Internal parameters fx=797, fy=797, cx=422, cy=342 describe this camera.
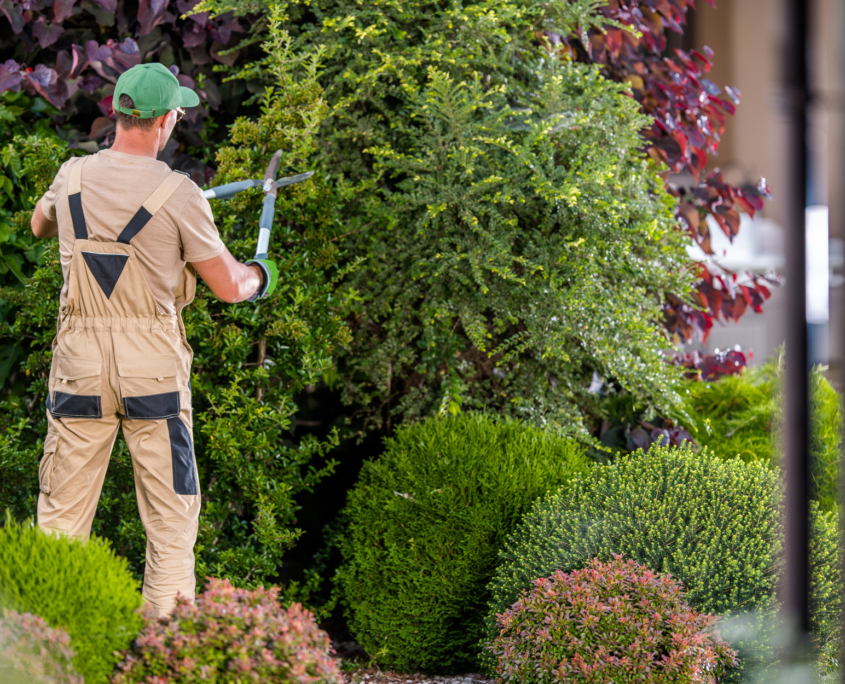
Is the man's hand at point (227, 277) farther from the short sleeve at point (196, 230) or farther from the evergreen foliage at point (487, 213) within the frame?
the evergreen foliage at point (487, 213)

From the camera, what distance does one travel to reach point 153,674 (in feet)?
5.98

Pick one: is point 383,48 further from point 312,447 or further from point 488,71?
point 312,447

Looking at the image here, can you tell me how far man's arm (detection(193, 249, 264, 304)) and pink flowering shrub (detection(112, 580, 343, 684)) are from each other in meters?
1.00

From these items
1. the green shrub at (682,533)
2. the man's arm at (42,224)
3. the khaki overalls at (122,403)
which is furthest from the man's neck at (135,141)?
the green shrub at (682,533)

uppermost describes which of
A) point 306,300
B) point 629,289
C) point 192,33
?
point 192,33

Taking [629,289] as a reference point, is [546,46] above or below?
above

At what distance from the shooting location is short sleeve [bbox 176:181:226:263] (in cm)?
245

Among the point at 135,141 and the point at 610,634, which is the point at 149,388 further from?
the point at 610,634

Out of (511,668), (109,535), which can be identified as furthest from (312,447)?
(511,668)

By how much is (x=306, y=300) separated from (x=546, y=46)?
74.9 inches

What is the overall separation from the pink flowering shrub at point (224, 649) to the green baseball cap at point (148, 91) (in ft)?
4.77

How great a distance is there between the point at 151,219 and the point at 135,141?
11.1 inches

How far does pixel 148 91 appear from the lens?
7.97ft

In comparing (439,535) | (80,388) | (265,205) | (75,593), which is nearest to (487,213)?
(265,205)
